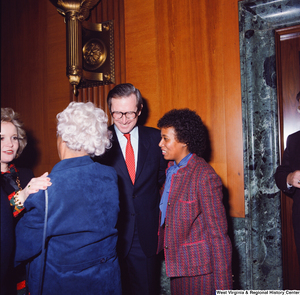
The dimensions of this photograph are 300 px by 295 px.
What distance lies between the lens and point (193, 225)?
167 centimetres

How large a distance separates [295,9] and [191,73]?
103cm

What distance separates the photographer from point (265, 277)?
233 centimetres

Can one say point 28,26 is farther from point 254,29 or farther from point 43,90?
point 254,29

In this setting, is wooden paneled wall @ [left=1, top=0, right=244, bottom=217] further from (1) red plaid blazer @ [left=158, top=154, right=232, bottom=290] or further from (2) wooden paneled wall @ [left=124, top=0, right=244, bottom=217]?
(1) red plaid blazer @ [left=158, top=154, right=232, bottom=290]

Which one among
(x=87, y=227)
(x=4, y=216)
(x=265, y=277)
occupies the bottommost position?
(x=265, y=277)

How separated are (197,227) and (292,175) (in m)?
0.96

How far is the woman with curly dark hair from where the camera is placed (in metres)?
1.57

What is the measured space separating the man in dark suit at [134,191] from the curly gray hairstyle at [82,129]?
68cm

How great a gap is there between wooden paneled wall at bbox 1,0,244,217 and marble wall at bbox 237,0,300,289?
0.27 feet

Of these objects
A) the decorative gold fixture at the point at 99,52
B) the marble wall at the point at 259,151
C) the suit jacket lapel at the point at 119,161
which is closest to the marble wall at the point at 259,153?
the marble wall at the point at 259,151

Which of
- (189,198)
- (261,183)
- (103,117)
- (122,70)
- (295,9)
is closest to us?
(103,117)

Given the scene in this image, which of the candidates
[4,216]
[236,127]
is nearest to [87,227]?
[4,216]

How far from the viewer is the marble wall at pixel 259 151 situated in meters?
2.32

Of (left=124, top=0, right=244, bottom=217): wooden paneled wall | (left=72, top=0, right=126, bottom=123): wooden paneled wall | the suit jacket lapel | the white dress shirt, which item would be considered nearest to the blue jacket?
the suit jacket lapel
